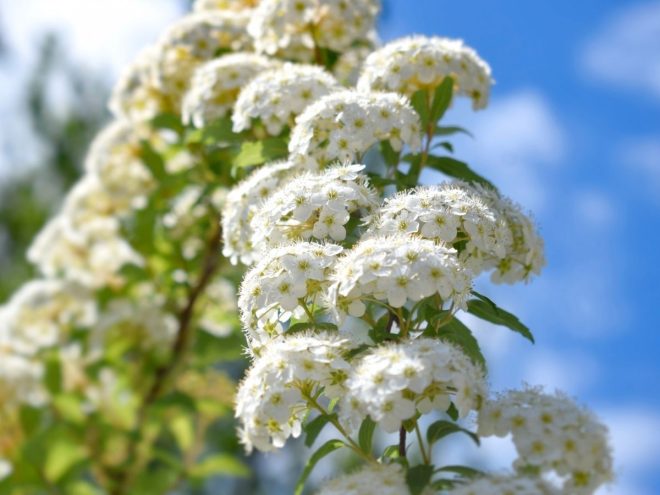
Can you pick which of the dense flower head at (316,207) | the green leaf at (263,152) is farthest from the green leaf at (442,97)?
the dense flower head at (316,207)

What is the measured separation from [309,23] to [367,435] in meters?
2.28

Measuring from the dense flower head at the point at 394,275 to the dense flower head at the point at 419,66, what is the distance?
47.4 inches

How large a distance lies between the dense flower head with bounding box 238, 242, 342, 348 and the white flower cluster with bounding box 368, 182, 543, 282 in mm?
191

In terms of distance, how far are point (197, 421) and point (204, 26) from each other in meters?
2.87

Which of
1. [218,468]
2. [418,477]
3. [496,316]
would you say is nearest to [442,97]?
[496,316]

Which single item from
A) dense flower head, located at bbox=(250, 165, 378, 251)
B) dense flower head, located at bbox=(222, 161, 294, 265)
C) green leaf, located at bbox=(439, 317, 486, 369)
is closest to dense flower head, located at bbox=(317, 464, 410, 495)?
green leaf, located at bbox=(439, 317, 486, 369)

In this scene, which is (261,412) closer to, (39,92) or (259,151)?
(259,151)

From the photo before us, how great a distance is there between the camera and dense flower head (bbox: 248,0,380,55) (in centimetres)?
438

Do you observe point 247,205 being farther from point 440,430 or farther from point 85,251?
point 85,251

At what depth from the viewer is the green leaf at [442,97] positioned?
3.61 metres

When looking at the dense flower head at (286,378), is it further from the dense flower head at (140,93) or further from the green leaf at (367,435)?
the dense flower head at (140,93)

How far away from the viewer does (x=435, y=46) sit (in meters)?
3.72

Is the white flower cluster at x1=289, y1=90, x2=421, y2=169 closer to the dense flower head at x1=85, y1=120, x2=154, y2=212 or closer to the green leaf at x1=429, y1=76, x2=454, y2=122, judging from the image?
the green leaf at x1=429, y1=76, x2=454, y2=122

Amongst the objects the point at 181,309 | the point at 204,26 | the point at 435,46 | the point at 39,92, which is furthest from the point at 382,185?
the point at 39,92
